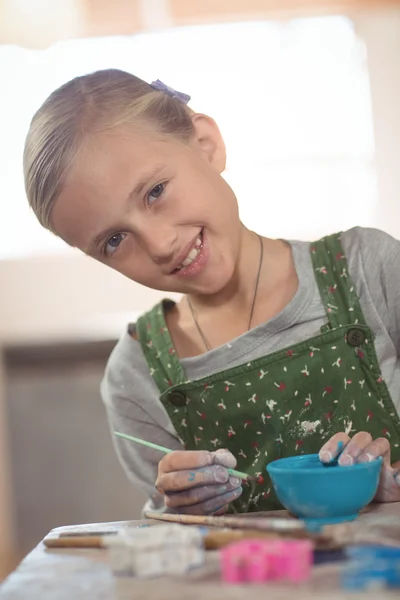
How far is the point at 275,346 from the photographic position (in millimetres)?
1232

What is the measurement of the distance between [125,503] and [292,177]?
4.25ft

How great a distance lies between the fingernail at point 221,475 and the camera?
3.19 ft

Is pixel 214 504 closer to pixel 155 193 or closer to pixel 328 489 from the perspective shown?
pixel 328 489

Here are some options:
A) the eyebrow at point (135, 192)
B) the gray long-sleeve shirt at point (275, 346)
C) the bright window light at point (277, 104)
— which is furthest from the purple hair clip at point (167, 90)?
the bright window light at point (277, 104)

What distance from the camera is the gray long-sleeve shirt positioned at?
3.92 ft

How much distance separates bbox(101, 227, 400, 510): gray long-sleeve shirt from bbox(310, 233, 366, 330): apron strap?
0.04 feet

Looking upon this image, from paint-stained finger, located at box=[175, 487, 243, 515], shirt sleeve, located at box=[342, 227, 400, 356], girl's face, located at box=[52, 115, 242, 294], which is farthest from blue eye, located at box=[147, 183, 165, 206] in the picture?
paint-stained finger, located at box=[175, 487, 243, 515]

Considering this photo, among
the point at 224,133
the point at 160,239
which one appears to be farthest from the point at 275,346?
the point at 224,133

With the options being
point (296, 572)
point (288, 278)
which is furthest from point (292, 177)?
point (296, 572)

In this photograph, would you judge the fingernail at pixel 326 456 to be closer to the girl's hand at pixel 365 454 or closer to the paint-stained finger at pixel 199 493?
the girl's hand at pixel 365 454

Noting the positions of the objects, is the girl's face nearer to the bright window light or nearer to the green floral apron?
the green floral apron

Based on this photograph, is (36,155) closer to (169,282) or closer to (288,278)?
(169,282)

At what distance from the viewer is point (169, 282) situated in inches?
47.4

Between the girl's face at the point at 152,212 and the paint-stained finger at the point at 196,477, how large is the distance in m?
0.32
